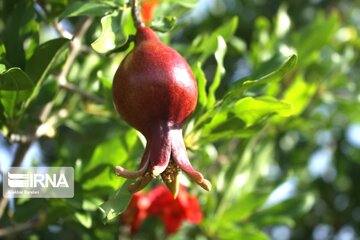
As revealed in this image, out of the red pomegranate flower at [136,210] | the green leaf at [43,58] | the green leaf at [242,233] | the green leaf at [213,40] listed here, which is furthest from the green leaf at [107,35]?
the green leaf at [242,233]

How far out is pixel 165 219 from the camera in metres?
1.83

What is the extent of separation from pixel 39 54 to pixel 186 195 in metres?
0.75

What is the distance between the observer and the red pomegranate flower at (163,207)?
176 centimetres

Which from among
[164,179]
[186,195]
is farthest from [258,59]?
[164,179]

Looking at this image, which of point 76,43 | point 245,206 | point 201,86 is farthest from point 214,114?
point 245,206

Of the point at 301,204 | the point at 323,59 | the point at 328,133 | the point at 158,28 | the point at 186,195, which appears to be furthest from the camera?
the point at 328,133

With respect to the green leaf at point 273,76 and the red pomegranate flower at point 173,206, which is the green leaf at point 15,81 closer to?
the green leaf at point 273,76

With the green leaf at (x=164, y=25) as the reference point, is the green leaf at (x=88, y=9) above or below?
above

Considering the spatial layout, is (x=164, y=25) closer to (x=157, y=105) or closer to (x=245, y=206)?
(x=157, y=105)

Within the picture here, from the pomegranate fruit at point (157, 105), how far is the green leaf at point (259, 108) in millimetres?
234

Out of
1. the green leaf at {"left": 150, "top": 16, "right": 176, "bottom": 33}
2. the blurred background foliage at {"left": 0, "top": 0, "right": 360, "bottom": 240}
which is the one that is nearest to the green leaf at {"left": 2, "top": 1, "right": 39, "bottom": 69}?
the blurred background foliage at {"left": 0, "top": 0, "right": 360, "bottom": 240}

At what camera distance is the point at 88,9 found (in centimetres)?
115

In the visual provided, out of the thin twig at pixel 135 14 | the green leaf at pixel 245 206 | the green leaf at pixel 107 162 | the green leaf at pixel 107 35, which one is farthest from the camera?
the green leaf at pixel 245 206

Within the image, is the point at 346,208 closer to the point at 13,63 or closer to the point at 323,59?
the point at 323,59
